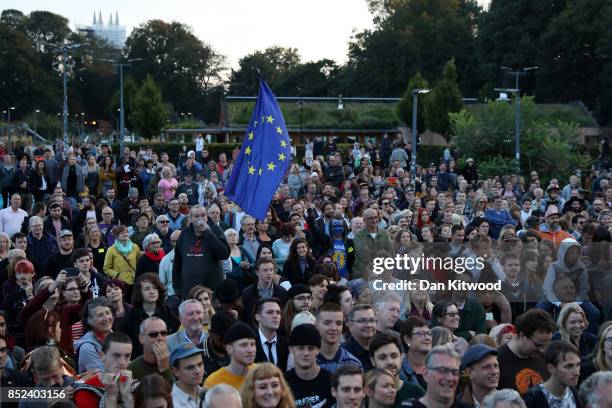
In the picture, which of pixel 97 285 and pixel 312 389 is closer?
pixel 312 389

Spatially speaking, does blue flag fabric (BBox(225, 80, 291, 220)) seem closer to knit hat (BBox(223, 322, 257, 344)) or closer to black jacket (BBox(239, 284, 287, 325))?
black jacket (BBox(239, 284, 287, 325))

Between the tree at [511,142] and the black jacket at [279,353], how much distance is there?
25612 mm

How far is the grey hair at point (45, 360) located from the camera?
7723mm

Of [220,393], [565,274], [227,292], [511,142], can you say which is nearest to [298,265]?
[227,292]

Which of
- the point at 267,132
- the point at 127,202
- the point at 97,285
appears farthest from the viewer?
the point at 127,202

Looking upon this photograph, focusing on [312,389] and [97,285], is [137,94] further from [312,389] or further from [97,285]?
[312,389]

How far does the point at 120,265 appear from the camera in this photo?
13.8m

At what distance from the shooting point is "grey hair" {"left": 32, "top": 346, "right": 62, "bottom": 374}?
772cm

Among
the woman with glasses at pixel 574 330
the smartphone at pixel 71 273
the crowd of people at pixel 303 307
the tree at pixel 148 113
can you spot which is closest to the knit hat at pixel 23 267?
the crowd of people at pixel 303 307

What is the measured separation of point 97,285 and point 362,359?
3.91 m

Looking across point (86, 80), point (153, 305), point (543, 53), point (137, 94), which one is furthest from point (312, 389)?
point (86, 80)

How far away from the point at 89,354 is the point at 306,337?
6.78ft

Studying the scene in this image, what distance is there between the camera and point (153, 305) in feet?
33.6

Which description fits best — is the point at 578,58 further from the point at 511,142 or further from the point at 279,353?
the point at 279,353
